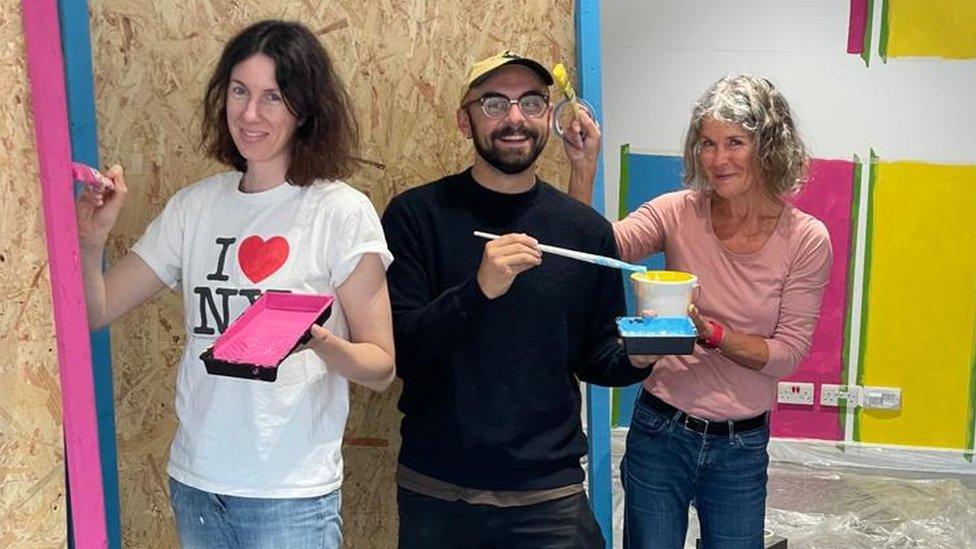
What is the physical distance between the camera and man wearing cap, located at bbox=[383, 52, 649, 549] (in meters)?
1.95

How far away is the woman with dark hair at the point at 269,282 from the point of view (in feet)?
5.48

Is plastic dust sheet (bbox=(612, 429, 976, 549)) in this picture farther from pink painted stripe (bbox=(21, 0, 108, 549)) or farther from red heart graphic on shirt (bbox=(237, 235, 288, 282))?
pink painted stripe (bbox=(21, 0, 108, 549))

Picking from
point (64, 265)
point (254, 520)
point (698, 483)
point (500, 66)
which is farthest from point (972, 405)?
point (64, 265)

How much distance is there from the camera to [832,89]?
4109 mm

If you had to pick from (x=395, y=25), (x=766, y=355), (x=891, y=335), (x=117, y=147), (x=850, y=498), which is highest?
(x=395, y=25)

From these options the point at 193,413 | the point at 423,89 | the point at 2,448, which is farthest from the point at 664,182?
the point at 2,448

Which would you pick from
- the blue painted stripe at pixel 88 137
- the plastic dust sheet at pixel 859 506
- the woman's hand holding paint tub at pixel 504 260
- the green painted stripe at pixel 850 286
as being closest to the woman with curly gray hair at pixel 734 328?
the woman's hand holding paint tub at pixel 504 260

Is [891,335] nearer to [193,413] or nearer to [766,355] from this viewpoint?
[766,355]

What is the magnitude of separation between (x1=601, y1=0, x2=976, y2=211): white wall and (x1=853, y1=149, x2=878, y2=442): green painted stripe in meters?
0.10

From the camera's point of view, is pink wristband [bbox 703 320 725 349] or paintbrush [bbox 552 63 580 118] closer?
pink wristband [bbox 703 320 725 349]

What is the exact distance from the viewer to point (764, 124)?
7.10 ft

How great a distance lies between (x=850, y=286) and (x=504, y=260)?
9.51 ft

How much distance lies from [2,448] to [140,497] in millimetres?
980

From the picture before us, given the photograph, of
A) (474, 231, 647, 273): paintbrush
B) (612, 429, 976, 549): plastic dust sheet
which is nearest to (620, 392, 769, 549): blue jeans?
(474, 231, 647, 273): paintbrush
